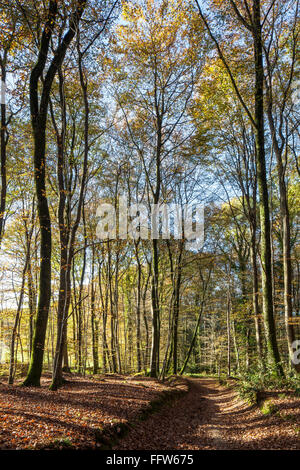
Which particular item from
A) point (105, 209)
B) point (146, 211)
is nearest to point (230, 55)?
point (146, 211)

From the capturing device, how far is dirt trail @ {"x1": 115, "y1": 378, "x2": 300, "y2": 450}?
16.1 feet

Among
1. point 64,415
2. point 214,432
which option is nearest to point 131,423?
point 64,415

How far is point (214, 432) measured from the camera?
20.3 ft

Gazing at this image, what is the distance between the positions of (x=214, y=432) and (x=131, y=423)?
2.00 m

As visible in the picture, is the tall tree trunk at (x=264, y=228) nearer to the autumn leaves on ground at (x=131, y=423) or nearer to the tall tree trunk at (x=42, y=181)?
the autumn leaves on ground at (x=131, y=423)

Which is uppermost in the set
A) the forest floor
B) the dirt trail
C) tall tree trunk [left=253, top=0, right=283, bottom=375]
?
tall tree trunk [left=253, top=0, right=283, bottom=375]

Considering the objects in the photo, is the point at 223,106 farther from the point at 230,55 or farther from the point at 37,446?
the point at 37,446

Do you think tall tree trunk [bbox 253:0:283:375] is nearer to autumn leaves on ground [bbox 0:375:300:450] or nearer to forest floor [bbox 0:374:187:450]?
autumn leaves on ground [bbox 0:375:300:450]

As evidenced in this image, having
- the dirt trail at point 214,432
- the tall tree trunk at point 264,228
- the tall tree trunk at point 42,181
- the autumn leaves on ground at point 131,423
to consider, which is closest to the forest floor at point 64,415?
the autumn leaves on ground at point 131,423

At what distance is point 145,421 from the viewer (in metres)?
6.36

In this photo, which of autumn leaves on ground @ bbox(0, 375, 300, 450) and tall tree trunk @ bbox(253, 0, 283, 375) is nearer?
autumn leaves on ground @ bbox(0, 375, 300, 450)

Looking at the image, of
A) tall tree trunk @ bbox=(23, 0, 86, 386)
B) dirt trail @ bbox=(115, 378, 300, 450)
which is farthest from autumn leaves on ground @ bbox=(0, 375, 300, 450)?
tall tree trunk @ bbox=(23, 0, 86, 386)

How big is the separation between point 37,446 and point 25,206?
42.3 ft

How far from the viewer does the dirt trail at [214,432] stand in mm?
4906
